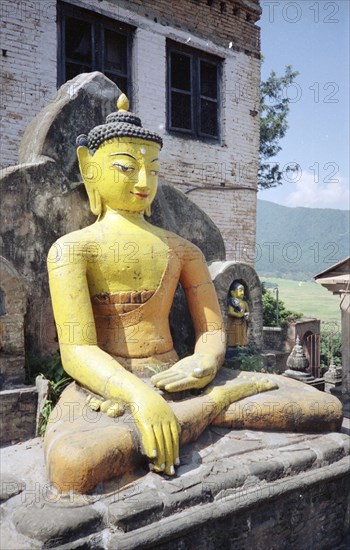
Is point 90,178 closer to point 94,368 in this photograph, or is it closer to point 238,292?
point 94,368

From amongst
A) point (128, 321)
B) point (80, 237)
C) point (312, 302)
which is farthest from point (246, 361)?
point (312, 302)

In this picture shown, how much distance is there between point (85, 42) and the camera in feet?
27.0

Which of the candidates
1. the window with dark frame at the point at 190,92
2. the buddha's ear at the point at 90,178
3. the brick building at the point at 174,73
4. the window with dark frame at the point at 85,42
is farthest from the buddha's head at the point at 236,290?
the window with dark frame at the point at 190,92

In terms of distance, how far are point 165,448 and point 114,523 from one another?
1.69 feet

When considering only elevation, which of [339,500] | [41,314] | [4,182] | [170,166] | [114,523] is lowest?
[339,500]

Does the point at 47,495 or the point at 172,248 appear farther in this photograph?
the point at 172,248

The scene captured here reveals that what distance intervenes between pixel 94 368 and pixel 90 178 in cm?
159

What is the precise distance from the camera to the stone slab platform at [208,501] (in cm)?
262

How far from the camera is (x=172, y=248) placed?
4133 mm

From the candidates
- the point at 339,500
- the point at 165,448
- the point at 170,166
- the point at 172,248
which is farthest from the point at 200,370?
the point at 170,166

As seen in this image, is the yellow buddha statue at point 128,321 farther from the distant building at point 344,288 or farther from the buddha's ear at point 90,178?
the distant building at point 344,288

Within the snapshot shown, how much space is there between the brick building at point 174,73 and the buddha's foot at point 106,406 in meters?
5.23

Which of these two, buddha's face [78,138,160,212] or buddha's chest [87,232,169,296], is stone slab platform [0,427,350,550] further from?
buddha's face [78,138,160,212]

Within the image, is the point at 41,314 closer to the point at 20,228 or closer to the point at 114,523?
the point at 20,228
